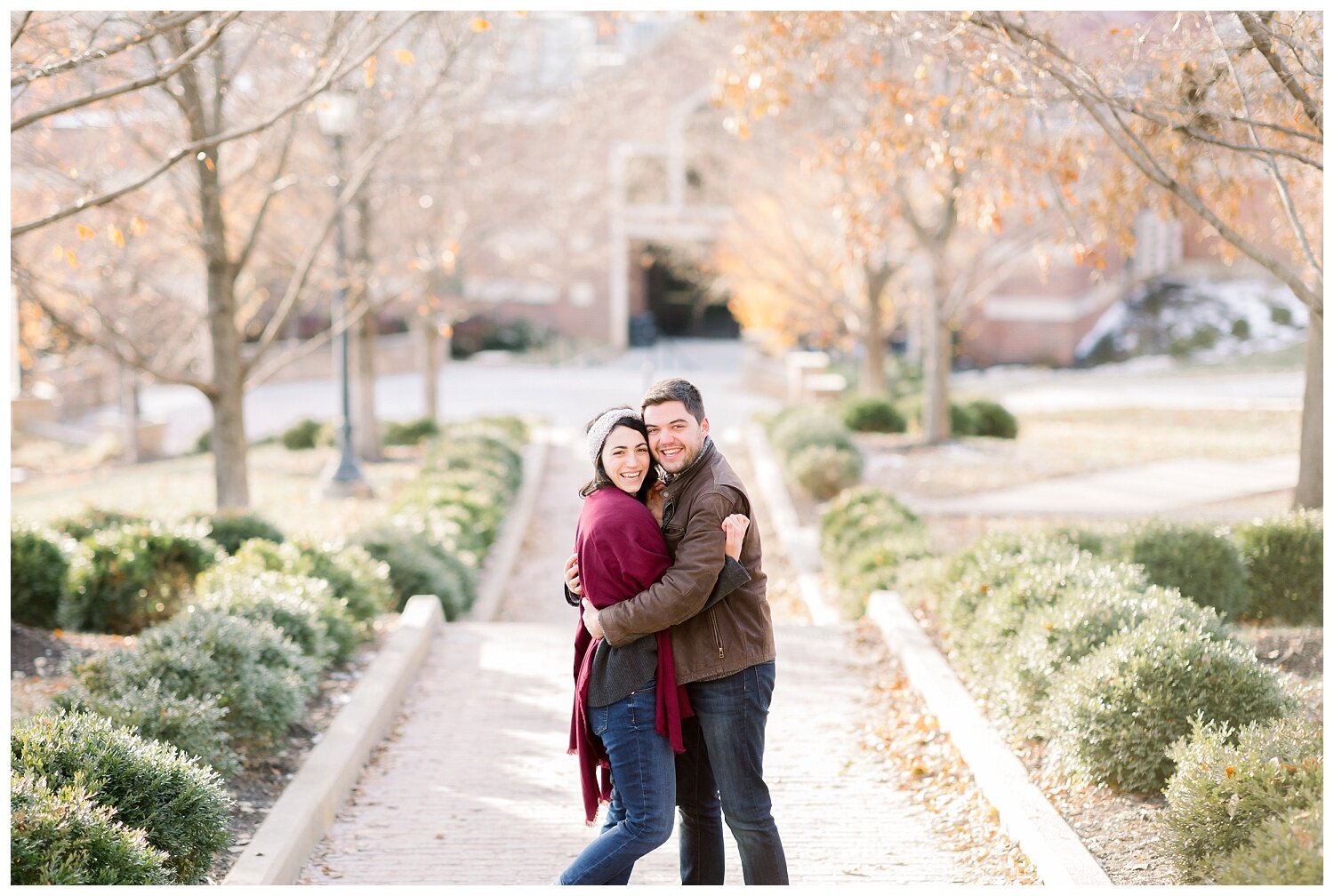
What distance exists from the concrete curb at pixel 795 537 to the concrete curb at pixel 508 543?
2649 millimetres

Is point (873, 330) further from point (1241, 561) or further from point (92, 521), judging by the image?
point (92, 521)

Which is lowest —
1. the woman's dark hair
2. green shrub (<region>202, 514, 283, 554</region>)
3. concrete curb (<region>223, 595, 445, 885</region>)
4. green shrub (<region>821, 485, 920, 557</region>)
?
concrete curb (<region>223, 595, 445, 885</region>)

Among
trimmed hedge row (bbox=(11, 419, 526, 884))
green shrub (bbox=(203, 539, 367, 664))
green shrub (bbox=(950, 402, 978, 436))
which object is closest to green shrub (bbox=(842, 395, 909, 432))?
green shrub (bbox=(950, 402, 978, 436))

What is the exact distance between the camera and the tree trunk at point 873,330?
64.5ft

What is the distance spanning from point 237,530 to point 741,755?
6.36 metres

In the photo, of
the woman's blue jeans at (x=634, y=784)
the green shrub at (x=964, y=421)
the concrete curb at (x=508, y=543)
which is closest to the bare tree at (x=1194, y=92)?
the woman's blue jeans at (x=634, y=784)

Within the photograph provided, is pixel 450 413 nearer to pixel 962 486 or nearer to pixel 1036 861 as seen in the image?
pixel 962 486

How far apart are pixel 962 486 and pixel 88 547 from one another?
951cm

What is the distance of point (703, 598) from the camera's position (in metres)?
3.92

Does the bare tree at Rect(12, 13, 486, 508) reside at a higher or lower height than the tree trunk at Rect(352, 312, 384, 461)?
higher

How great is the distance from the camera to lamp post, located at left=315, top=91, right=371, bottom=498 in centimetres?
1257

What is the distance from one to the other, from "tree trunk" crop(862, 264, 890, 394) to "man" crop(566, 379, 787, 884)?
15.3m

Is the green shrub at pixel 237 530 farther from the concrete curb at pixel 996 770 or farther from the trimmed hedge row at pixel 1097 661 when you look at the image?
the trimmed hedge row at pixel 1097 661

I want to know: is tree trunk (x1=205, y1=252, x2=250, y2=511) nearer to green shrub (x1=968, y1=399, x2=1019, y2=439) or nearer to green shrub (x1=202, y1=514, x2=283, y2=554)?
green shrub (x1=202, y1=514, x2=283, y2=554)
